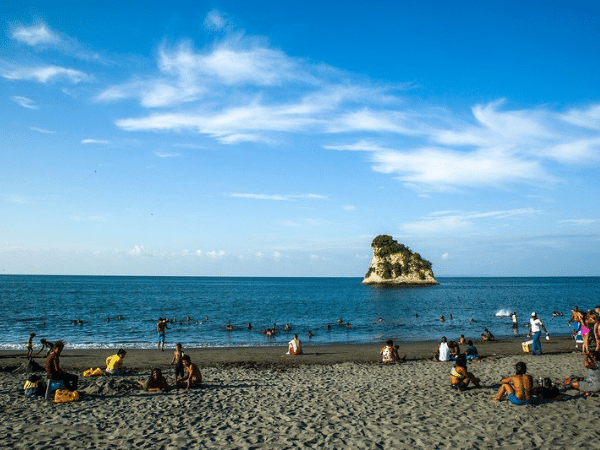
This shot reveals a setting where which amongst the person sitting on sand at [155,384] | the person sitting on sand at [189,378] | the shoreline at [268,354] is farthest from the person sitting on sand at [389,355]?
the person sitting on sand at [155,384]

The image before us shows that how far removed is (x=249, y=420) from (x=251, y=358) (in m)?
12.3

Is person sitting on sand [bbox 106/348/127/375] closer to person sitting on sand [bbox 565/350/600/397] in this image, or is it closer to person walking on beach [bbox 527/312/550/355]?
person sitting on sand [bbox 565/350/600/397]

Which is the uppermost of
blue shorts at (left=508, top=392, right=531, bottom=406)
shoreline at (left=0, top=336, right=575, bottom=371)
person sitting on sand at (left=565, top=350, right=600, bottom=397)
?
person sitting on sand at (left=565, top=350, right=600, bottom=397)

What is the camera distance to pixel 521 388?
11852 millimetres

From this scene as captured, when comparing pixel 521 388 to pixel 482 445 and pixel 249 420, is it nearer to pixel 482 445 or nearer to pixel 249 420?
pixel 482 445

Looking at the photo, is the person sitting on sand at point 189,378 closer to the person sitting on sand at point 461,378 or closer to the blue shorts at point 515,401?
the person sitting on sand at point 461,378

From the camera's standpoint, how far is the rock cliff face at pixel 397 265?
467 ft

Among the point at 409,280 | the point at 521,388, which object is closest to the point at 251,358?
the point at 521,388

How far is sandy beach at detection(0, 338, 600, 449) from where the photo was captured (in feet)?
31.2

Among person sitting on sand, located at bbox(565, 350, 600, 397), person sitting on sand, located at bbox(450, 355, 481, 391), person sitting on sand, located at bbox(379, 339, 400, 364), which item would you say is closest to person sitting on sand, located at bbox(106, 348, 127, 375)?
person sitting on sand, located at bbox(379, 339, 400, 364)

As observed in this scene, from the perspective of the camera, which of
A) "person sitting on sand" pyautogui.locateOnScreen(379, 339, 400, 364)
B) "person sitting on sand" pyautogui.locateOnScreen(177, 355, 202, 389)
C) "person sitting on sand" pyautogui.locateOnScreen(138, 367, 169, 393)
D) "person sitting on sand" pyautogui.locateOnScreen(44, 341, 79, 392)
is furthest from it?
"person sitting on sand" pyautogui.locateOnScreen(379, 339, 400, 364)

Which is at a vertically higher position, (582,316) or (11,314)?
(582,316)

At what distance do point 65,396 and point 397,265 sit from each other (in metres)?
136

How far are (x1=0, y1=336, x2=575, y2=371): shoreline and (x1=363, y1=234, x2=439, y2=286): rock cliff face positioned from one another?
113564 millimetres
